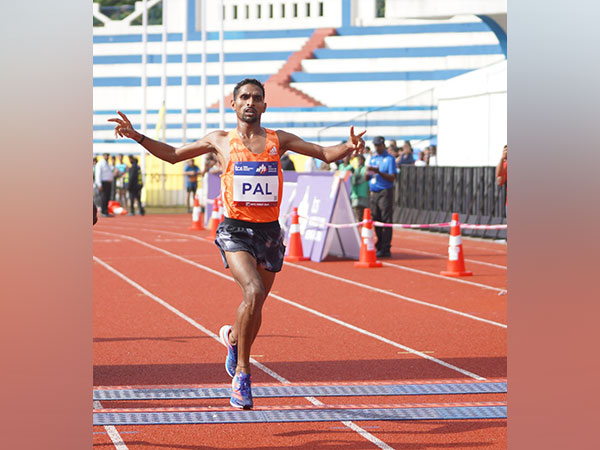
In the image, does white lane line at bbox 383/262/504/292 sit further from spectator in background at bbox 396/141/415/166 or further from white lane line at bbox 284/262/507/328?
spectator in background at bbox 396/141/415/166

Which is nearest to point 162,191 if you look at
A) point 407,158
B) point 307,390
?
point 407,158

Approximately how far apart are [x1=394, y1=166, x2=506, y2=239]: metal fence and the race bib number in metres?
15.0

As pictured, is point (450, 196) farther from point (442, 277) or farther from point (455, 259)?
point (442, 277)

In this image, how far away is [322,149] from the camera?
784cm

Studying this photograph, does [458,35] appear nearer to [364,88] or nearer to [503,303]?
[364,88]

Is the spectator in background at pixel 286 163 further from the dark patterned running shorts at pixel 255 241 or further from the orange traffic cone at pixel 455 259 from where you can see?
the dark patterned running shorts at pixel 255 241

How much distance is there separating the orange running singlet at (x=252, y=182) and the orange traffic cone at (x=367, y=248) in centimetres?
993

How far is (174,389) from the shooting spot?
829 cm

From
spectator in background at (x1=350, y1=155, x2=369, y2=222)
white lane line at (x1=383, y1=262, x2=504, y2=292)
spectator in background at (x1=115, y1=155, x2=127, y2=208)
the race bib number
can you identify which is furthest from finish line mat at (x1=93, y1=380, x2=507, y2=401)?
spectator in background at (x1=115, y1=155, x2=127, y2=208)

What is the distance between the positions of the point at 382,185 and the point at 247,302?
445 inches

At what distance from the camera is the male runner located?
25.0ft
